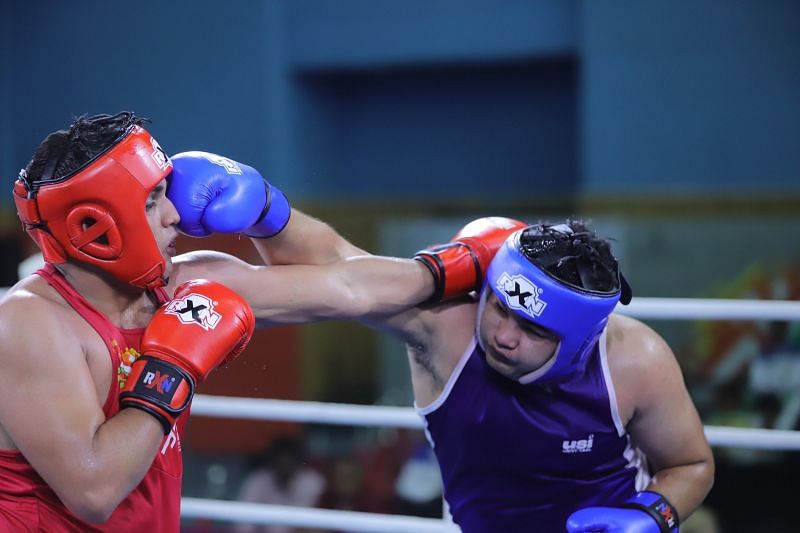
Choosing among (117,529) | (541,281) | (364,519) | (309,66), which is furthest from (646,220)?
(117,529)

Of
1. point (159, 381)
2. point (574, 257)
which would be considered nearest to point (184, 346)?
point (159, 381)

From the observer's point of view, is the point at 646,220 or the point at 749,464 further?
the point at 646,220

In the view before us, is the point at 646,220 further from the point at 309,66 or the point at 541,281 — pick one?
the point at 541,281

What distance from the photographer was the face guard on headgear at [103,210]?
1448 millimetres

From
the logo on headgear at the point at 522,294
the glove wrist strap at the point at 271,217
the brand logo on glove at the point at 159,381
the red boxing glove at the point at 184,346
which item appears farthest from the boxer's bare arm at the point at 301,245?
the brand logo on glove at the point at 159,381

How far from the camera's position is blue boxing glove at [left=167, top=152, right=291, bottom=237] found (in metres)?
1.67

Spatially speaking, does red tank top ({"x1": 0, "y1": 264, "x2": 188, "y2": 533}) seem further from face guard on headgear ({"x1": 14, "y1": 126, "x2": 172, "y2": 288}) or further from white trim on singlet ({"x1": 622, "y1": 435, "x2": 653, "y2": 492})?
white trim on singlet ({"x1": 622, "y1": 435, "x2": 653, "y2": 492})

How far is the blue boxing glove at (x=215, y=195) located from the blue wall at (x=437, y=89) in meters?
4.84

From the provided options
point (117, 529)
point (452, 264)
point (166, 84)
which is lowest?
point (166, 84)

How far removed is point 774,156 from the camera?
6285mm

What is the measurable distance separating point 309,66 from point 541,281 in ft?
19.3

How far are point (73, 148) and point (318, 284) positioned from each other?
554mm

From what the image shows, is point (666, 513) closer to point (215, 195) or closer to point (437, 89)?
point (215, 195)

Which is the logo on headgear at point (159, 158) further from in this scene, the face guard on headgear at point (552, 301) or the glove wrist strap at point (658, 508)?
the glove wrist strap at point (658, 508)
